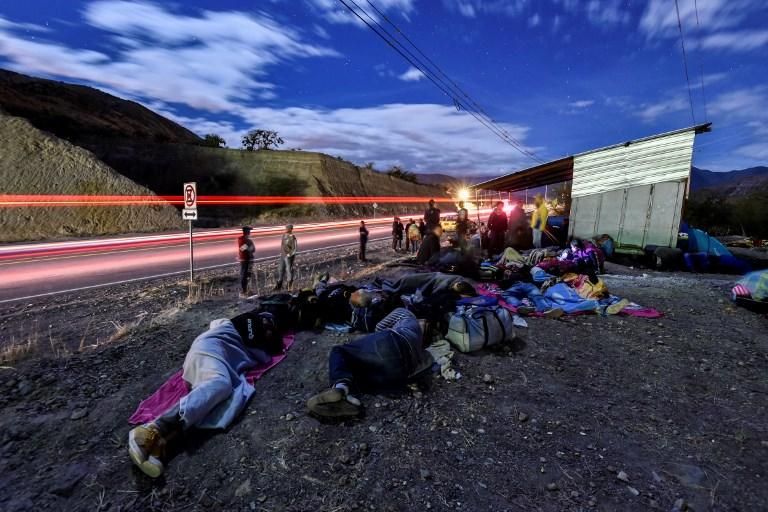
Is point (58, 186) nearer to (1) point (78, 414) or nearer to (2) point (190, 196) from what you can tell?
(2) point (190, 196)

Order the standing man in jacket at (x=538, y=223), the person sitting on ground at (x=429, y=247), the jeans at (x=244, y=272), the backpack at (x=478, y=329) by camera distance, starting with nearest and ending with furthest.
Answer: the backpack at (x=478, y=329) < the jeans at (x=244, y=272) < the person sitting on ground at (x=429, y=247) < the standing man in jacket at (x=538, y=223)

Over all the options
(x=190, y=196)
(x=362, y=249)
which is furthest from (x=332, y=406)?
(x=362, y=249)

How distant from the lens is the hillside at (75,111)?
3984 cm

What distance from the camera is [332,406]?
3.53m

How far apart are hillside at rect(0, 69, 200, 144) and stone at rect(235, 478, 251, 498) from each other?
35.0 meters

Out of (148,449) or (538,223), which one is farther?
(538,223)

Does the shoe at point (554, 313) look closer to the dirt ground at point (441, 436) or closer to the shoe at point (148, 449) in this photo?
the dirt ground at point (441, 436)

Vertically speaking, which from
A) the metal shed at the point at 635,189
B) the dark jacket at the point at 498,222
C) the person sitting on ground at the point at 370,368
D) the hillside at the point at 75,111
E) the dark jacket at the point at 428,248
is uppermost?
the hillside at the point at 75,111

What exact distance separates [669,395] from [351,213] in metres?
42.3

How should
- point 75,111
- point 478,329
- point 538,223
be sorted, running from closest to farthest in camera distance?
1. point 478,329
2. point 538,223
3. point 75,111

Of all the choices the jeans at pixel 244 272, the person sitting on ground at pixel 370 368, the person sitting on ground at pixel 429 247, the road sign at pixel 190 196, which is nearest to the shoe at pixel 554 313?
the person sitting on ground at pixel 370 368

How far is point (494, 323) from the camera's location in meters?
5.25

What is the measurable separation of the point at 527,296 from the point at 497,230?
550 cm

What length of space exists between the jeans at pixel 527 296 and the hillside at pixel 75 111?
114 ft
